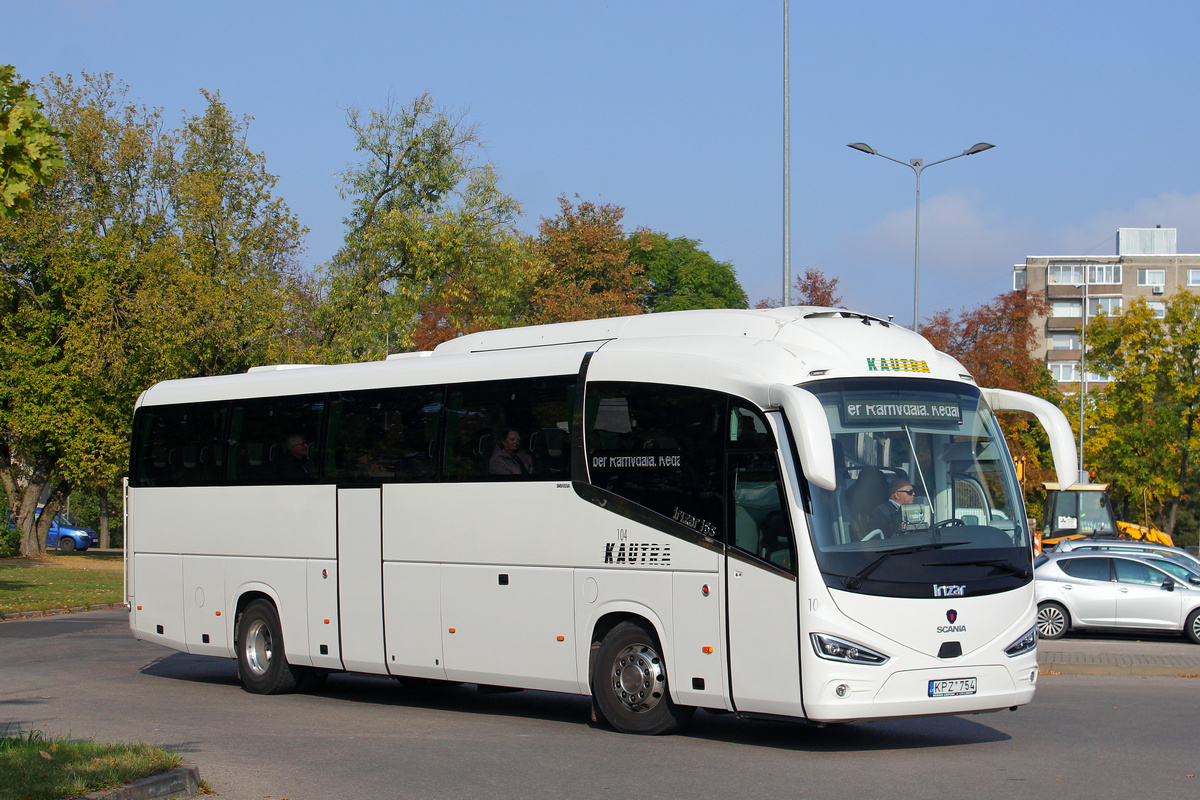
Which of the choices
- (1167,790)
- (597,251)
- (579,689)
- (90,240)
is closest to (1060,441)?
(1167,790)

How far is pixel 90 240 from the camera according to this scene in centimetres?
4269

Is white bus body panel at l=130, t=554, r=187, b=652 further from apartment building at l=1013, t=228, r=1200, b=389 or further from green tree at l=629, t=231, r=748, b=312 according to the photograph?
apartment building at l=1013, t=228, r=1200, b=389

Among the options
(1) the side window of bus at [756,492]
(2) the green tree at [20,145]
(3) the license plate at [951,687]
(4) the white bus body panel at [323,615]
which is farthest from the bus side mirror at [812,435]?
(4) the white bus body panel at [323,615]

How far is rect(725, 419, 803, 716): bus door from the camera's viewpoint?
979 cm

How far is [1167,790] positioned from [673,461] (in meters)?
4.46

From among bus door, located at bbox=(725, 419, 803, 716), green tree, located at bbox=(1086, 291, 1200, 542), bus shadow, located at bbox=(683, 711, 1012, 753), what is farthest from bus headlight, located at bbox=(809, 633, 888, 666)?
green tree, located at bbox=(1086, 291, 1200, 542)

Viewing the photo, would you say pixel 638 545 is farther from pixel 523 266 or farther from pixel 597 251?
pixel 597 251

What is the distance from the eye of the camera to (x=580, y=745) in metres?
10.5

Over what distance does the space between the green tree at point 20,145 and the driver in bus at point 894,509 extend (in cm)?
660

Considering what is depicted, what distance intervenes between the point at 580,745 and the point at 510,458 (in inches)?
115

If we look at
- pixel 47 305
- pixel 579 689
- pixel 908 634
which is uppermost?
pixel 47 305

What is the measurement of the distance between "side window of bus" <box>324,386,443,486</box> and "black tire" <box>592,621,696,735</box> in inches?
113

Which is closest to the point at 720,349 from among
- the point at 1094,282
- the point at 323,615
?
the point at 323,615

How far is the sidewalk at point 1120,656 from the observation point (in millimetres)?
16984
